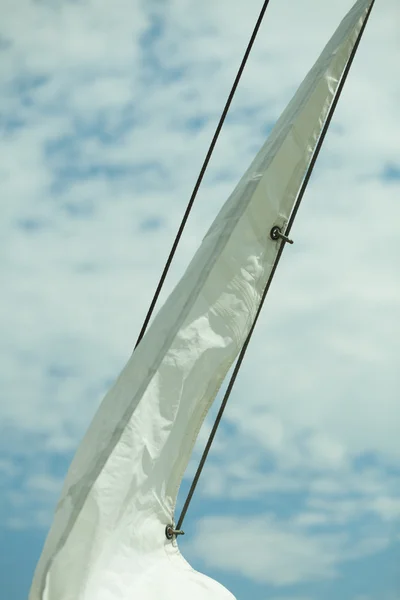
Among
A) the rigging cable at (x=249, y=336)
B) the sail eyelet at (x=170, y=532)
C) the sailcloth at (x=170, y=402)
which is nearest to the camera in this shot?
the sailcloth at (x=170, y=402)

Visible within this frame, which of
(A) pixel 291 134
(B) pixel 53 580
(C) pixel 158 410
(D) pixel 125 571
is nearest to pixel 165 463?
(C) pixel 158 410

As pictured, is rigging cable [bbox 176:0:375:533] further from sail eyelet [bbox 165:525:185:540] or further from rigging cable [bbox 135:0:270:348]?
rigging cable [bbox 135:0:270:348]

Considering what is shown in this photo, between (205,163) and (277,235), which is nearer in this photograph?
(277,235)

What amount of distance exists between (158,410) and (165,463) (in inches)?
12.2

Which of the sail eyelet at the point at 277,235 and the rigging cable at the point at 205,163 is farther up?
the rigging cable at the point at 205,163

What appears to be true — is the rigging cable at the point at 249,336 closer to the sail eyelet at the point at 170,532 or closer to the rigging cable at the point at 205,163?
the sail eyelet at the point at 170,532

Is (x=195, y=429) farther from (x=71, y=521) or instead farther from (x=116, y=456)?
(x=71, y=521)

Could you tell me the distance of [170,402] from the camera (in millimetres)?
5465

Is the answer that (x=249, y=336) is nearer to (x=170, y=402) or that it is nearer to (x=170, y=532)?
(x=170, y=402)

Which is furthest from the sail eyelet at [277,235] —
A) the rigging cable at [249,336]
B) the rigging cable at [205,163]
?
the rigging cable at [205,163]

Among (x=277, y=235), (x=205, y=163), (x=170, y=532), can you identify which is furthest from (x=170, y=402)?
(x=205, y=163)

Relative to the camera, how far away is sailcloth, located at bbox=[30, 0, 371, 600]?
16.1ft

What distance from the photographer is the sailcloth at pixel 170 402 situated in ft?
16.1

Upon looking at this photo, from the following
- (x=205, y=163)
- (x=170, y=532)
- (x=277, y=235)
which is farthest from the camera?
(x=205, y=163)
